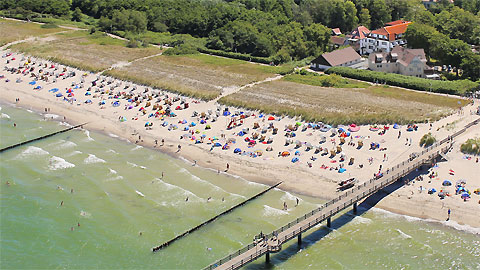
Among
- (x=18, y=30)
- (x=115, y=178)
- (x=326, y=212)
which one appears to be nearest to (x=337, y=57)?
(x=115, y=178)

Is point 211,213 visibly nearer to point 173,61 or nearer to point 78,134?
point 78,134

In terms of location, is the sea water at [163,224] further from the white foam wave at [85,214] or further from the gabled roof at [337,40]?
the gabled roof at [337,40]

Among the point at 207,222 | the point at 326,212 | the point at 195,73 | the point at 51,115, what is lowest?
the point at 207,222

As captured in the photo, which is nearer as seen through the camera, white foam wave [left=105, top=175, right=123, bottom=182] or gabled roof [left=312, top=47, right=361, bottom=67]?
white foam wave [left=105, top=175, right=123, bottom=182]

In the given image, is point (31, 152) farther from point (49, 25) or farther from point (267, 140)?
point (49, 25)

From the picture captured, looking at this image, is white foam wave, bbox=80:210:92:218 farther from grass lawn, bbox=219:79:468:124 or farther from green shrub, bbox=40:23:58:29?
green shrub, bbox=40:23:58:29

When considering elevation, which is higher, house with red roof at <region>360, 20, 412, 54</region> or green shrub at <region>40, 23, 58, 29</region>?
house with red roof at <region>360, 20, 412, 54</region>

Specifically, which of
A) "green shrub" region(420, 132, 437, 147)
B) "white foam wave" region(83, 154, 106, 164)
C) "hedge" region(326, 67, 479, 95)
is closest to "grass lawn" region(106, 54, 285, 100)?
"hedge" region(326, 67, 479, 95)
